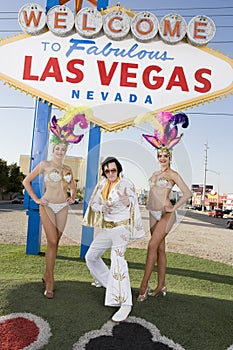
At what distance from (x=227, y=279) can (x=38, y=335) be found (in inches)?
159

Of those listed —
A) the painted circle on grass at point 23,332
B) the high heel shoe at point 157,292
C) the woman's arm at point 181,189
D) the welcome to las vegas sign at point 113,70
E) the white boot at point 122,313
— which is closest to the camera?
the painted circle on grass at point 23,332

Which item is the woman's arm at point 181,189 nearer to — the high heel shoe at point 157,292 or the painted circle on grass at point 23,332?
the high heel shoe at point 157,292

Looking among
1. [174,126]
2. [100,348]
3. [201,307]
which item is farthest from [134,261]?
[100,348]

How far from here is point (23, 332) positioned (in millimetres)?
2961

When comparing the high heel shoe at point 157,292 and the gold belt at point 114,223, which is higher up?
the gold belt at point 114,223

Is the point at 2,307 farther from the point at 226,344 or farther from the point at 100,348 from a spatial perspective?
the point at 226,344

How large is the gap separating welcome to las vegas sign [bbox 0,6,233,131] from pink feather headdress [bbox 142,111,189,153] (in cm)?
161

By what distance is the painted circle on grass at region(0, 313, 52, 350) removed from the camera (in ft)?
9.12

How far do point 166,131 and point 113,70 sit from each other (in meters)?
2.27

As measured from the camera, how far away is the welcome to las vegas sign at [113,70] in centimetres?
550

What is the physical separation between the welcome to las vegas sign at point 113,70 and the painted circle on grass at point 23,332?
331 centimetres

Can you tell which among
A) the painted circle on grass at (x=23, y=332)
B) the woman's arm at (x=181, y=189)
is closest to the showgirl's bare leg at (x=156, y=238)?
the woman's arm at (x=181, y=189)

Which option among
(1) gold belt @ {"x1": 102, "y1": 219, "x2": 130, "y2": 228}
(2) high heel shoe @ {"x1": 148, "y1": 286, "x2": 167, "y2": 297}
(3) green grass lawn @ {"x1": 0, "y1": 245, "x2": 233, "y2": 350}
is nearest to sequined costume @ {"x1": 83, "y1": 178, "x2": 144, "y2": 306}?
(1) gold belt @ {"x1": 102, "y1": 219, "x2": 130, "y2": 228}

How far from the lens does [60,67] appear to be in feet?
18.8
